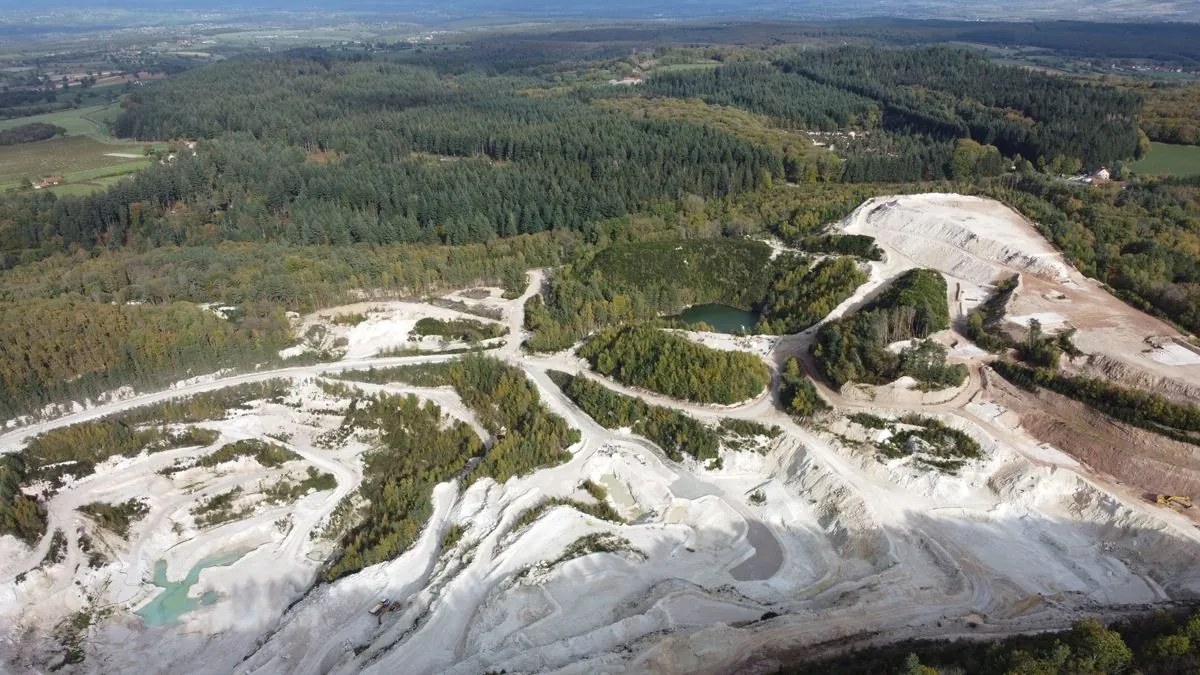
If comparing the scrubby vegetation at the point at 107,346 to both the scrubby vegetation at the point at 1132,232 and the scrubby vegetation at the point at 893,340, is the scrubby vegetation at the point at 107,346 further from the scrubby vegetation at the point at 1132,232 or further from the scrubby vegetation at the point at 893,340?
the scrubby vegetation at the point at 1132,232

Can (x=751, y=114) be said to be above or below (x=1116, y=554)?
above

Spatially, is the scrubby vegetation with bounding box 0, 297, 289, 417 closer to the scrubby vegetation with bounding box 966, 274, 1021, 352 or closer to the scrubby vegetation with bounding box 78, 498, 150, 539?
the scrubby vegetation with bounding box 78, 498, 150, 539

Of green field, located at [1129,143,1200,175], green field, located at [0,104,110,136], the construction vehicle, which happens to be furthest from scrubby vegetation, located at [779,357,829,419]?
green field, located at [0,104,110,136]

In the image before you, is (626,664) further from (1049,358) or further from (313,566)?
(1049,358)

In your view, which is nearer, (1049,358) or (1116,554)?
(1116,554)

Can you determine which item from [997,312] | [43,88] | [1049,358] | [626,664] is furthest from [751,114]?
[43,88]
